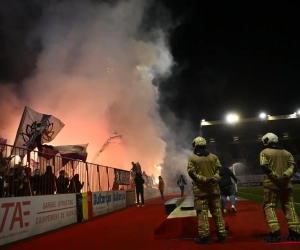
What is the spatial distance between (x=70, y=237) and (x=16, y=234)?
1.28 m

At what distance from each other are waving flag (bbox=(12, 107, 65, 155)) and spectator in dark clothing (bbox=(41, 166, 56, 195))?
171 centimetres

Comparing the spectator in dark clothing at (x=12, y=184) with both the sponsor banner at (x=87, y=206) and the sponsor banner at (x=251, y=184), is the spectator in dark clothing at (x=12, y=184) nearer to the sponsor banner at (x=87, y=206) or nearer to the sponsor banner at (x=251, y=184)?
the sponsor banner at (x=87, y=206)

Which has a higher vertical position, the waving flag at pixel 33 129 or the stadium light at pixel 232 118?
the stadium light at pixel 232 118

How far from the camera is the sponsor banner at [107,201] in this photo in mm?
11081

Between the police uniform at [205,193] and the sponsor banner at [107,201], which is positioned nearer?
the police uniform at [205,193]

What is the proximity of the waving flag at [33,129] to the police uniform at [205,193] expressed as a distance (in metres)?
7.17

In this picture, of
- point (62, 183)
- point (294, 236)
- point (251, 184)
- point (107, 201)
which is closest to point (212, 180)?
point (294, 236)

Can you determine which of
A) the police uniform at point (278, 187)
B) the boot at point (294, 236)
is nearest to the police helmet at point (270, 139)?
the police uniform at point (278, 187)

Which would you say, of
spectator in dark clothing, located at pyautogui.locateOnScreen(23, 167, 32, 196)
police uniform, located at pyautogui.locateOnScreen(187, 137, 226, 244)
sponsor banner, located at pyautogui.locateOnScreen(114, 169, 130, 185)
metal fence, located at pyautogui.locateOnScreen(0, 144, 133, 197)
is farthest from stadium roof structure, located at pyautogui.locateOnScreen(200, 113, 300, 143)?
police uniform, located at pyautogui.locateOnScreen(187, 137, 226, 244)

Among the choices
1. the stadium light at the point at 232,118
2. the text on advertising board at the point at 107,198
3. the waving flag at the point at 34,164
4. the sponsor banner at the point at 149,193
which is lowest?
the sponsor banner at the point at 149,193

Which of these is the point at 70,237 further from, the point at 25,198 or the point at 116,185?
the point at 116,185

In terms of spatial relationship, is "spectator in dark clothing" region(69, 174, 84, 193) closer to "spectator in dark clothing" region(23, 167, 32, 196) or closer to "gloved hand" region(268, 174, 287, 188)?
"spectator in dark clothing" region(23, 167, 32, 196)

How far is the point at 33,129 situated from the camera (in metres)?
10.1

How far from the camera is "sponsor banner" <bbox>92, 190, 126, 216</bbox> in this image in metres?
11.1
